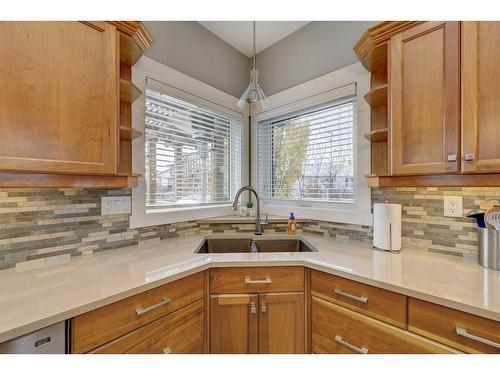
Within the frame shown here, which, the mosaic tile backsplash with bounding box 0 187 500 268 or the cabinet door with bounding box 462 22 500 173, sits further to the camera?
the mosaic tile backsplash with bounding box 0 187 500 268

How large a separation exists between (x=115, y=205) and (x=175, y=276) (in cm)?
68

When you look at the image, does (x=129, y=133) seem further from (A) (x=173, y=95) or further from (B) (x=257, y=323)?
(B) (x=257, y=323)

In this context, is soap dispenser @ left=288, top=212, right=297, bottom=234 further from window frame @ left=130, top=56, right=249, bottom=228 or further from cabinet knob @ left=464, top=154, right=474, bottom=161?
cabinet knob @ left=464, top=154, right=474, bottom=161

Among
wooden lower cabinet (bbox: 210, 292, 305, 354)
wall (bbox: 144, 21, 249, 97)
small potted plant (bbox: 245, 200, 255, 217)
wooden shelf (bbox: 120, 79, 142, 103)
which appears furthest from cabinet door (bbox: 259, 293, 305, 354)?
wall (bbox: 144, 21, 249, 97)

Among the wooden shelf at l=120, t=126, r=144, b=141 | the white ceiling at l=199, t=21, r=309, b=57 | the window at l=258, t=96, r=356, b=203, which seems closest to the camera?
the wooden shelf at l=120, t=126, r=144, b=141

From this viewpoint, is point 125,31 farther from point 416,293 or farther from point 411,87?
point 416,293

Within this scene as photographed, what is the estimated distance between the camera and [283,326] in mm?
1239

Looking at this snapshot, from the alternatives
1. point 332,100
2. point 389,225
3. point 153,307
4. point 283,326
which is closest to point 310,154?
point 332,100

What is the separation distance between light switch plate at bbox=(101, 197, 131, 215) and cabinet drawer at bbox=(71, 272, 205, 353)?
25.8 inches

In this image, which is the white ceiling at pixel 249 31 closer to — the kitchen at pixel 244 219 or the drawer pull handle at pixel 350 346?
the kitchen at pixel 244 219

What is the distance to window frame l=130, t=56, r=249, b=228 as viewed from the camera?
1.51 metres

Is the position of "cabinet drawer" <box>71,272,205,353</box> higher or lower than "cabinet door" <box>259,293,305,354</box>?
higher

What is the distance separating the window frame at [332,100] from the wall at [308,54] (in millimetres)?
88

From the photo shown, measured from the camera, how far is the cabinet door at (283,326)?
123 centimetres
